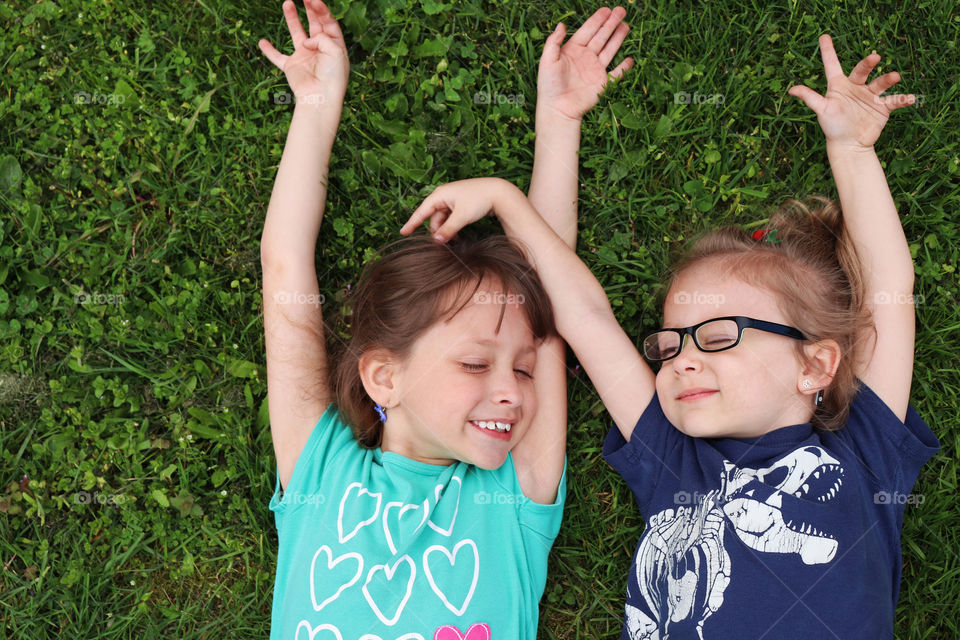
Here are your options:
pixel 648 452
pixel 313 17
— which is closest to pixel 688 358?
pixel 648 452

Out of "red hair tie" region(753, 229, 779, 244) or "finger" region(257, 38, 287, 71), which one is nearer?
"red hair tie" region(753, 229, 779, 244)

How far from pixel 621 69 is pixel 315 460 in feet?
8.09

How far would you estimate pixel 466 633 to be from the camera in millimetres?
2951

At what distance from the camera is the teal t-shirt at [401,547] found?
295cm

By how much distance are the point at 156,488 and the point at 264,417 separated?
0.64m

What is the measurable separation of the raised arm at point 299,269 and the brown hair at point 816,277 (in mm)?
1684

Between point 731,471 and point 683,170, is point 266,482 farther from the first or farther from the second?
point 683,170

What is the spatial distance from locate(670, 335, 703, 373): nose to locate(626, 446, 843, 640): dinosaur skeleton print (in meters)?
0.45
